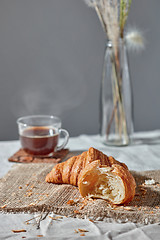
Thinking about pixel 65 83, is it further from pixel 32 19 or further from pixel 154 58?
pixel 154 58

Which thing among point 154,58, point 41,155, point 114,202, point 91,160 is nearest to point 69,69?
point 154,58

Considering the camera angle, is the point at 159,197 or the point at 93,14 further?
the point at 93,14

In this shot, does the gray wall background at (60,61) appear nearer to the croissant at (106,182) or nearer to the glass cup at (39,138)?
the glass cup at (39,138)

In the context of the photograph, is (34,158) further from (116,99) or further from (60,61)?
(60,61)

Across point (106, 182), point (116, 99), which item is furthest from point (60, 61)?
point (106, 182)

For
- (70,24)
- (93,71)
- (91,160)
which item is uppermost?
(70,24)

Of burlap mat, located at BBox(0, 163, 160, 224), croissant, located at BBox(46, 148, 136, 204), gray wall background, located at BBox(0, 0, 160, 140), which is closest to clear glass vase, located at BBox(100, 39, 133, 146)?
burlap mat, located at BBox(0, 163, 160, 224)
